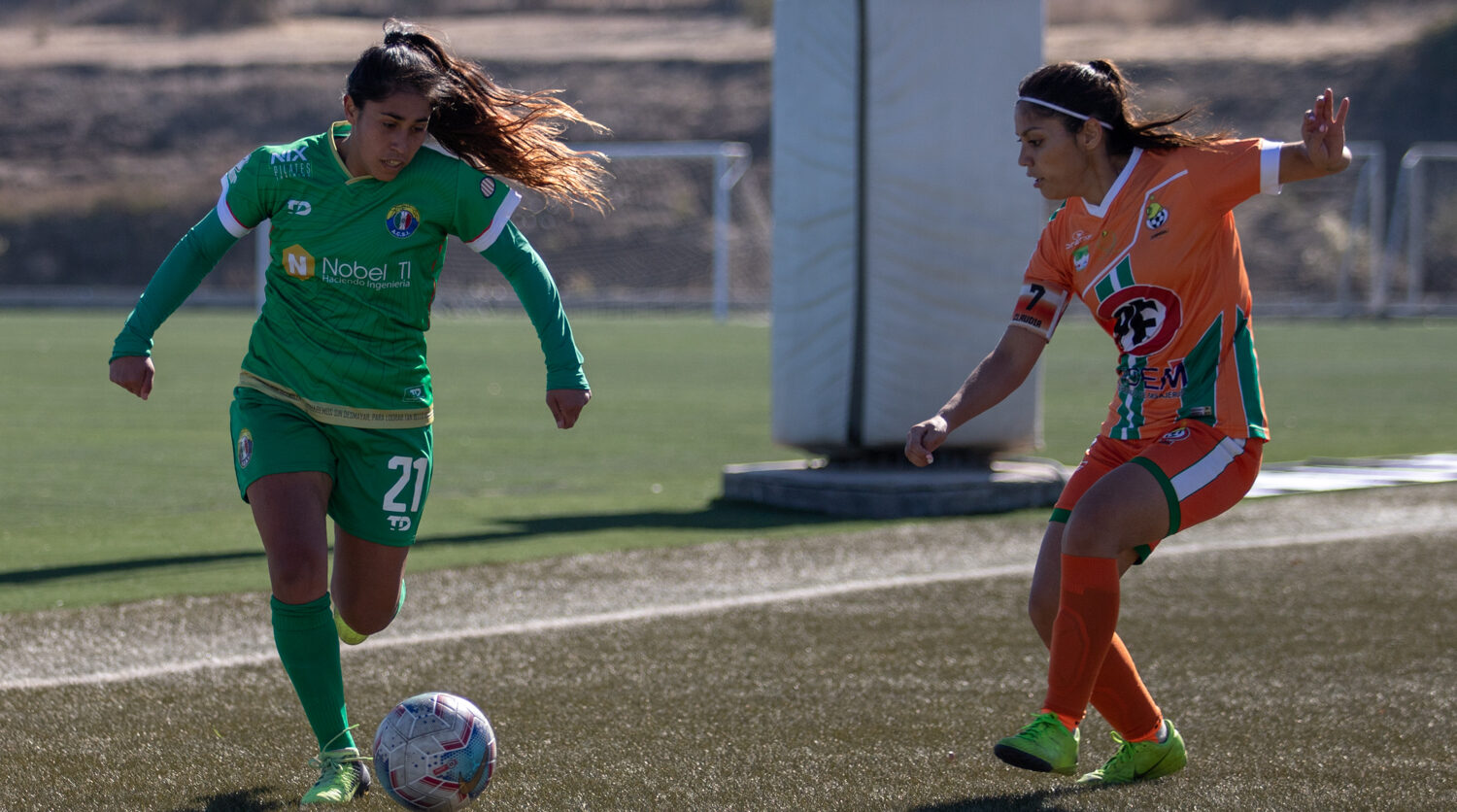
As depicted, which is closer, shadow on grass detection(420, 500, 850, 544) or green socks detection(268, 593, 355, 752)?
green socks detection(268, 593, 355, 752)

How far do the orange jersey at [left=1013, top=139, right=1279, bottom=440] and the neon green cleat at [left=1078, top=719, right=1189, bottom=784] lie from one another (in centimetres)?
80

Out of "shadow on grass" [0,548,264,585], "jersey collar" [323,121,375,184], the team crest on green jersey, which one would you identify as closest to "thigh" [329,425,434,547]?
the team crest on green jersey

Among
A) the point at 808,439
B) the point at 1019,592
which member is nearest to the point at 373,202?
the point at 1019,592

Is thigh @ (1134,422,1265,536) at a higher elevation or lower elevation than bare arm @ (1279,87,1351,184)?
lower

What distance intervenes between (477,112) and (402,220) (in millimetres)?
452

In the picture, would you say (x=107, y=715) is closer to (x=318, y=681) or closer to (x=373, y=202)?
(x=318, y=681)

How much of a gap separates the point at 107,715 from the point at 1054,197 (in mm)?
3096

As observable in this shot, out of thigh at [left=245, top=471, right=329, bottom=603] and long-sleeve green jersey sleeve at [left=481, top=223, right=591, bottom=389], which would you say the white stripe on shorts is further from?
thigh at [left=245, top=471, right=329, bottom=603]

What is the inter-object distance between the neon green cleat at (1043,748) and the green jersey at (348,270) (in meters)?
1.42

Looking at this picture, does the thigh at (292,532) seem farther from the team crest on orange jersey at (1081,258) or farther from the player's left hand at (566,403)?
the team crest on orange jersey at (1081,258)

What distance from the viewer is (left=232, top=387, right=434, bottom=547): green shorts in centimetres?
439

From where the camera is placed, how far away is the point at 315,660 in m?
4.36

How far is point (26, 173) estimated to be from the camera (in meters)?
63.2

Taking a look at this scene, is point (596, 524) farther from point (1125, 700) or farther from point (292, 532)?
point (1125, 700)
